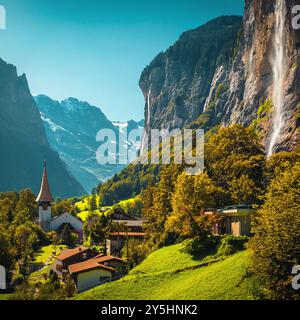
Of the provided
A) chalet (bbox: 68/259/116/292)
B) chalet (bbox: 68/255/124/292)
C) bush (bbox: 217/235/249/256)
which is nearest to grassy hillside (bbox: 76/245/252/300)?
bush (bbox: 217/235/249/256)

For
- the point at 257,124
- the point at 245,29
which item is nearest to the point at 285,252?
the point at 257,124

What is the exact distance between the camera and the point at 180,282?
38.2m

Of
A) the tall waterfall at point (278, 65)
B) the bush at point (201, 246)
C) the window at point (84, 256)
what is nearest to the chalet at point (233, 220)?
the bush at point (201, 246)

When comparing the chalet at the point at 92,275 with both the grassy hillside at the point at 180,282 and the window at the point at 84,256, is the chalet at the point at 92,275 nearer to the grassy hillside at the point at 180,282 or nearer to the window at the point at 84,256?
the grassy hillside at the point at 180,282

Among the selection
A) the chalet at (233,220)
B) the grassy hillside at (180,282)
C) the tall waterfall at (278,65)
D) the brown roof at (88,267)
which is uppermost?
the tall waterfall at (278,65)

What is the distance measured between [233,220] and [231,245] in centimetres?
428

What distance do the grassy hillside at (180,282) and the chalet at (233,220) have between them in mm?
4492

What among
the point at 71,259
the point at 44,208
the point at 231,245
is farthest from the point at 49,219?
the point at 231,245

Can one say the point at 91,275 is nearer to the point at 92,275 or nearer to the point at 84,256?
the point at 92,275

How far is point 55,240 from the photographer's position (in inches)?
3629

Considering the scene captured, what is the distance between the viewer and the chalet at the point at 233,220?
144ft

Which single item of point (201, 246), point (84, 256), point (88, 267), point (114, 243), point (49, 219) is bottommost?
point (84, 256)

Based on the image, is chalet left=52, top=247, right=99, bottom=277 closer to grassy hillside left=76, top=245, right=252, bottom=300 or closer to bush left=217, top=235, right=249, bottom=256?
grassy hillside left=76, top=245, right=252, bottom=300
